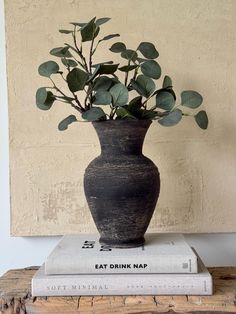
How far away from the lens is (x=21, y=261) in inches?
43.2

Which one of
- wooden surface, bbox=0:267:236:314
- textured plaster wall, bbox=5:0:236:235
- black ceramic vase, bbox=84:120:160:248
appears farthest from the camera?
textured plaster wall, bbox=5:0:236:235

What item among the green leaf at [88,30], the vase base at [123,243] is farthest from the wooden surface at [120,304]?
the green leaf at [88,30]

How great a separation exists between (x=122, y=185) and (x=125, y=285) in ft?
0.60

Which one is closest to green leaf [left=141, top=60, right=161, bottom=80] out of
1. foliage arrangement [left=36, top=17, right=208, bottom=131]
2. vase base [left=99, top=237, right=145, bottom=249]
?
foliage arrangement [left=36, top=17, right=208, bottom=131]

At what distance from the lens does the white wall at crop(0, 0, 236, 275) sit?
1089 millimetres

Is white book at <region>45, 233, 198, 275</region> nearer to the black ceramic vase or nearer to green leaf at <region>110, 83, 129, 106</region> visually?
the black ceramic vase

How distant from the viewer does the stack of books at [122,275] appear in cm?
77

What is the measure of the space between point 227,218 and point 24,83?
60cm

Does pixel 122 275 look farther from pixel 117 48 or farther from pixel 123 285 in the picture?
pixel 117 48

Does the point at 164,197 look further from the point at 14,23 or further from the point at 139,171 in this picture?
the point at 14,23

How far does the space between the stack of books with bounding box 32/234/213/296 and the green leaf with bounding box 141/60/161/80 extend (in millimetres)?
346

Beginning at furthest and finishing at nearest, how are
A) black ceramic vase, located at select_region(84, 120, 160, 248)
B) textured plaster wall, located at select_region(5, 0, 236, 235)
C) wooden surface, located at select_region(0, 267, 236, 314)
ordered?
A: textured plaster wall, located at select_region(5, 0, 236, 235)
black ceramic vase, located at select_region(84, 120, 160, 248)
wooden surface, located at select_region(0, 267, 236, 314)

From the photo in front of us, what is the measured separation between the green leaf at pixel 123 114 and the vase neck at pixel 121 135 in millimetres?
12

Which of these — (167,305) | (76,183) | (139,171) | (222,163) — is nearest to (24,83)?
(76,183)
